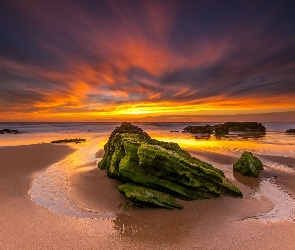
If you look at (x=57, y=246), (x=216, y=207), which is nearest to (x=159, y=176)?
(x=216, y=207)

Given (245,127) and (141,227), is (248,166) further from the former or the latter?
(245,127)

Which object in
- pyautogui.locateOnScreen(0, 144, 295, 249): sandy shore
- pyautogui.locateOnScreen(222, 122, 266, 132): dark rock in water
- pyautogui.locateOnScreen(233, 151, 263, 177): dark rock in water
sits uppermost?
pyautogui.locateOnScreen(222, 122, 266, 132): dark rock in water

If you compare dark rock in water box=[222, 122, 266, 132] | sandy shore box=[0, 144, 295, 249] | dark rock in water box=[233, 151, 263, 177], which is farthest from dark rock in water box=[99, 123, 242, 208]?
dark rock in water box=[222, 122, 266, 132]

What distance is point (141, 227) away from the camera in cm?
654

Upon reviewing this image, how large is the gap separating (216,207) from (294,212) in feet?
8.51

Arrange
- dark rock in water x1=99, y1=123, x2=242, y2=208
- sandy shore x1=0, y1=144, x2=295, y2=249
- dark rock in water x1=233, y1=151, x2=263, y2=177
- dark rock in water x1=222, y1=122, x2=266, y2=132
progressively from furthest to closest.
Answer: dark rock in water x1=222, y1=122, x2=266, y2=132
dark rock in water x1=233, y1=151, x2=263, y2=177
dark rock in water x1=99, y1=123, x2=242, y2=208
sandy shore x1=0, y1=144, x2=295, y2=249

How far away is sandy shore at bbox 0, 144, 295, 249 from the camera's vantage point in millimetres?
A: 5625

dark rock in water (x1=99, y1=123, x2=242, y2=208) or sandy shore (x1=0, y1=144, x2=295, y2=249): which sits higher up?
dark rock in water (x1=99, y1=123, x2=242, y2=208)

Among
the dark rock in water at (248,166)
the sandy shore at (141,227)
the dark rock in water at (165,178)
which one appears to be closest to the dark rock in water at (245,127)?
the dark rock in water at (248,166)

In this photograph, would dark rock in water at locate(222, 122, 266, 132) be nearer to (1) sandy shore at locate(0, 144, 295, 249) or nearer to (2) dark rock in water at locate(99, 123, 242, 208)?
(2) dark rock in water at locate(99, 123, 242, 208)

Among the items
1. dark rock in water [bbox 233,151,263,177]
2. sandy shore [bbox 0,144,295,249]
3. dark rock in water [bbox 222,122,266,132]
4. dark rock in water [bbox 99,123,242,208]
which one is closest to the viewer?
sandy shore [bbox 0,144,295,249]

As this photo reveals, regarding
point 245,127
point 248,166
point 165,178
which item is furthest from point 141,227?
point 245,127

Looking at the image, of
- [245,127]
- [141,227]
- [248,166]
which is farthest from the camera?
[245,127]

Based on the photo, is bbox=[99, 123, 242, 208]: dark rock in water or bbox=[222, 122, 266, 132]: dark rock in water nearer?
bbox=[99, 123, 242, 208]: dark rock in water
